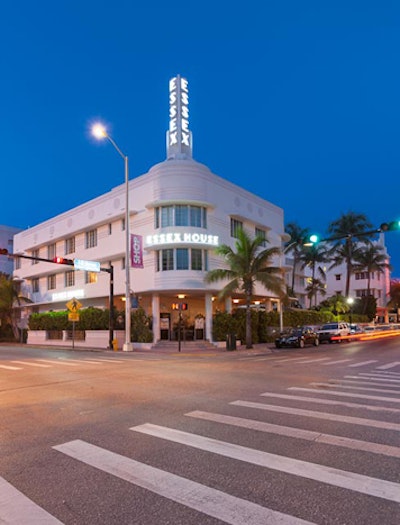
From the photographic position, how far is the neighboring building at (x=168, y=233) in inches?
1256

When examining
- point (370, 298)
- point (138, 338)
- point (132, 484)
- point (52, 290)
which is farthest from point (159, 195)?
point (370, 298)

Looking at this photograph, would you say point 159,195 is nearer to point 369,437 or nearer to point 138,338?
point 138,338

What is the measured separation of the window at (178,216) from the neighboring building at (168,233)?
7cm

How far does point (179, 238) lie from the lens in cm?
3134

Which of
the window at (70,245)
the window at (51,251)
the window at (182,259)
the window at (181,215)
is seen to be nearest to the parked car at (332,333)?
the window at (182,259)

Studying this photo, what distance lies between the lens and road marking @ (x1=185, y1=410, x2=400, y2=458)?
5.52 m

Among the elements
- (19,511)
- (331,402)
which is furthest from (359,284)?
(19,511)

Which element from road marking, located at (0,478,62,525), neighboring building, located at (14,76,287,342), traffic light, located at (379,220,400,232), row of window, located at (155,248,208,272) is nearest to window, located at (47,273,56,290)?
neighboring building, located at (14,76,287,342)

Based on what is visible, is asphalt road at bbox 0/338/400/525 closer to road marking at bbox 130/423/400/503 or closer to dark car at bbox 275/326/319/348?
road marking at bbox 130/423/400/503

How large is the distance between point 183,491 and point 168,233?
2781 centimetres

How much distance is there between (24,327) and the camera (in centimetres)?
5069

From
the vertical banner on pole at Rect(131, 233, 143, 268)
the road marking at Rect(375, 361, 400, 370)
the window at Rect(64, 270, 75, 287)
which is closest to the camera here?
the road marking at Rect(375, 361, 400, 370)

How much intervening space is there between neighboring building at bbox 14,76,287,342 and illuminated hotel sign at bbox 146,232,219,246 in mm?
72

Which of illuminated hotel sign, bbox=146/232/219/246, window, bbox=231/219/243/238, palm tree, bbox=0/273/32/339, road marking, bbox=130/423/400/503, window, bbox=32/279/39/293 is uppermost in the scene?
window, bbox=231/219/243/238
